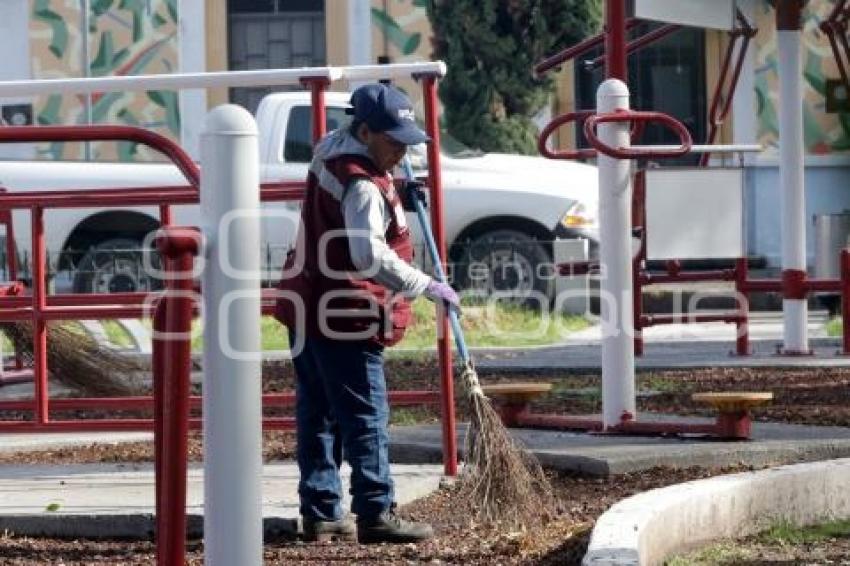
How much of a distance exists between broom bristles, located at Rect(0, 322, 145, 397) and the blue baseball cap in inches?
143

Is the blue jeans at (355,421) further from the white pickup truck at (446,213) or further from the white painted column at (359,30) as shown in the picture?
the white painted column at (359,30)

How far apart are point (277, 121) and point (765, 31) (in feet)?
31.5

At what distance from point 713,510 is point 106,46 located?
20.9 m

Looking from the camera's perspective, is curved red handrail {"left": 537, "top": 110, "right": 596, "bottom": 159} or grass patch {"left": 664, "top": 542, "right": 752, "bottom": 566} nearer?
grass patch {"left": 664, "top": 542, "right": 752, "bottom": 566}

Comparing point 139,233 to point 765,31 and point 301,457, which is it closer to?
point 765,31

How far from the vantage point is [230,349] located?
4.26m

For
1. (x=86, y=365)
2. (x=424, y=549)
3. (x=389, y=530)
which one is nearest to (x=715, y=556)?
(x=424, y=549)

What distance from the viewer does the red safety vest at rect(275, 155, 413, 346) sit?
21.6 ft

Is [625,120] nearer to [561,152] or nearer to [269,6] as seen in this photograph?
[561,152]

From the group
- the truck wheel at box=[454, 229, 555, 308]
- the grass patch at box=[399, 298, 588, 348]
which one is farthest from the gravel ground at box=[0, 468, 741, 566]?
the truck wheel at box=[454, 229, 555, 308]

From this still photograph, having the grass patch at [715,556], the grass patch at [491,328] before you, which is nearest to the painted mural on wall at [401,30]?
the grass patch at [491,328]

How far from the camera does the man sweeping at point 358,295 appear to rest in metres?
6.54

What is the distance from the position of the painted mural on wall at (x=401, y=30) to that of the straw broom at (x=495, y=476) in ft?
64.3

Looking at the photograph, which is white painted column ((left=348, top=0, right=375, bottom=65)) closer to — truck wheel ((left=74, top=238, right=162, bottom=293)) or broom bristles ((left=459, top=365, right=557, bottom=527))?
truck wheel ((left=74, top=238, right=162, bottom=293))
